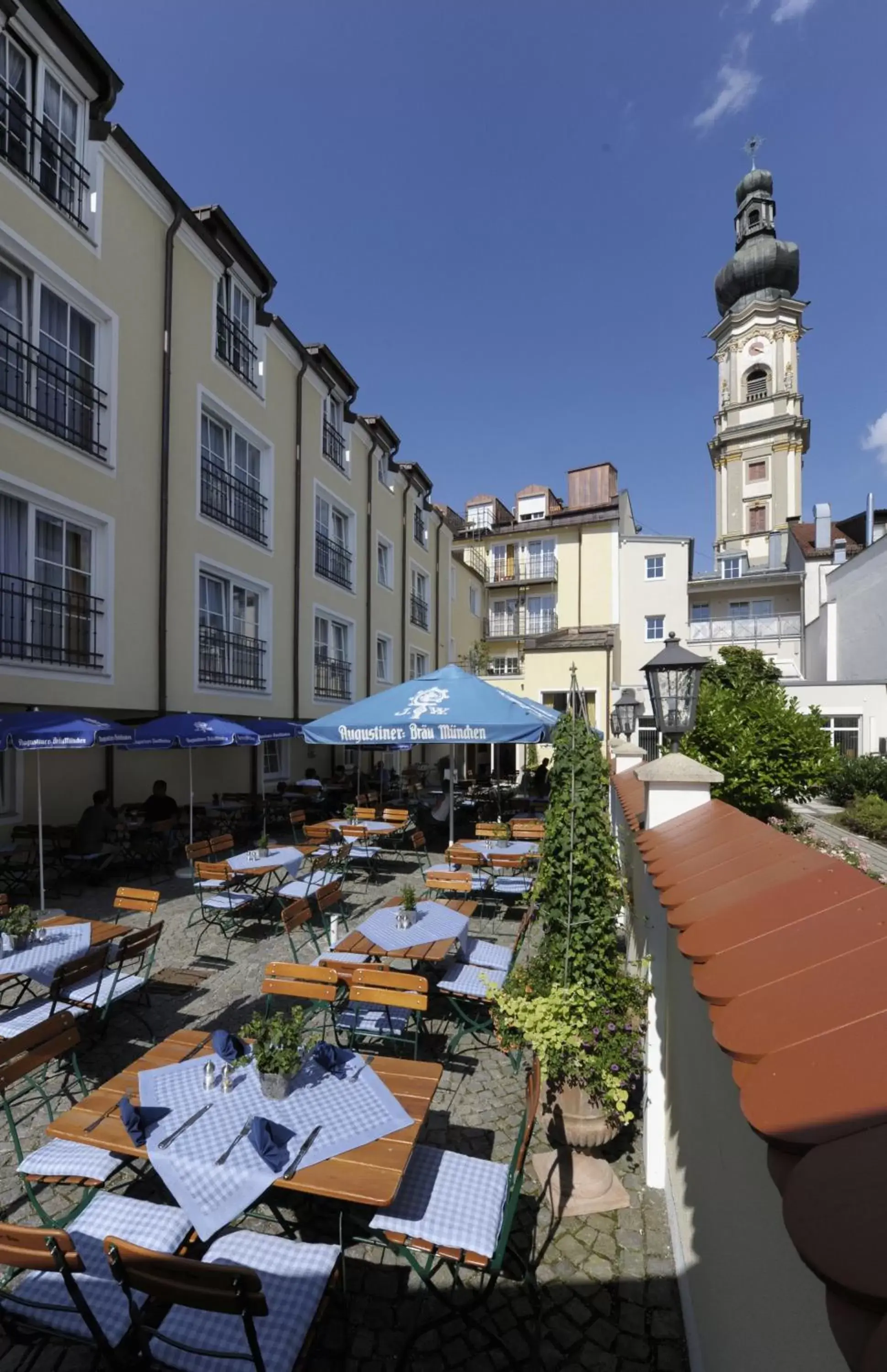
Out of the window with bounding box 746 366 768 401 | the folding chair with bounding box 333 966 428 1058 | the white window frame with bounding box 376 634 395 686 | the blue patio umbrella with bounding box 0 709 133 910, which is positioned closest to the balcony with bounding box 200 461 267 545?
the blue patio umbrella with bounding box 0 709 133 910

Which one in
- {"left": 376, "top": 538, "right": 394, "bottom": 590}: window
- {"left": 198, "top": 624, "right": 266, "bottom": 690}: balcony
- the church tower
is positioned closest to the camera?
{"left": 198, "top": 624, "right": 266, "bottom": 690}: balcony

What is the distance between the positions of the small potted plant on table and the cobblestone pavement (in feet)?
2.95

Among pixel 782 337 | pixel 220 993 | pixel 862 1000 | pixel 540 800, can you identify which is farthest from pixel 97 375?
pixel 782 337

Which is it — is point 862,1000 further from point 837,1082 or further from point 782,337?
point 782,337

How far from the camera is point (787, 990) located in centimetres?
156

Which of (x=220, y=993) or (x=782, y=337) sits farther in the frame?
(x=782, y=337)

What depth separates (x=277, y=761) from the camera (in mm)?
18750

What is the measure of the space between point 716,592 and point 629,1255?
130 ft

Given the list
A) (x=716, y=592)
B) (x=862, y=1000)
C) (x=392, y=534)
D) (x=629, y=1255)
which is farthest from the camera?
(x=716, y=592)

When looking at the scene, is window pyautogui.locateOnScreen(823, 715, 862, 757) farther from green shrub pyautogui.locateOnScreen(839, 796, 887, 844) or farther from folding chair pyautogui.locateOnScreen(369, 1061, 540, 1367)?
folding chair pyautogui.locateOnScreen(369, 1061, 540, 1367)

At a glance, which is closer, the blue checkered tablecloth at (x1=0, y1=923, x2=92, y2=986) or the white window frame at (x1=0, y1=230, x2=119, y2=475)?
the blue checkered tablecloth at (x1=0, y1=923, x2=92, y2=986)

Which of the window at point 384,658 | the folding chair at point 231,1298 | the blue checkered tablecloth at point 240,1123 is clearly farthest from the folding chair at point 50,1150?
the window at point 384,658

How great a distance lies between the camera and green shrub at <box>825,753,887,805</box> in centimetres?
1916

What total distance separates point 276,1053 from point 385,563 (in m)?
22.2
